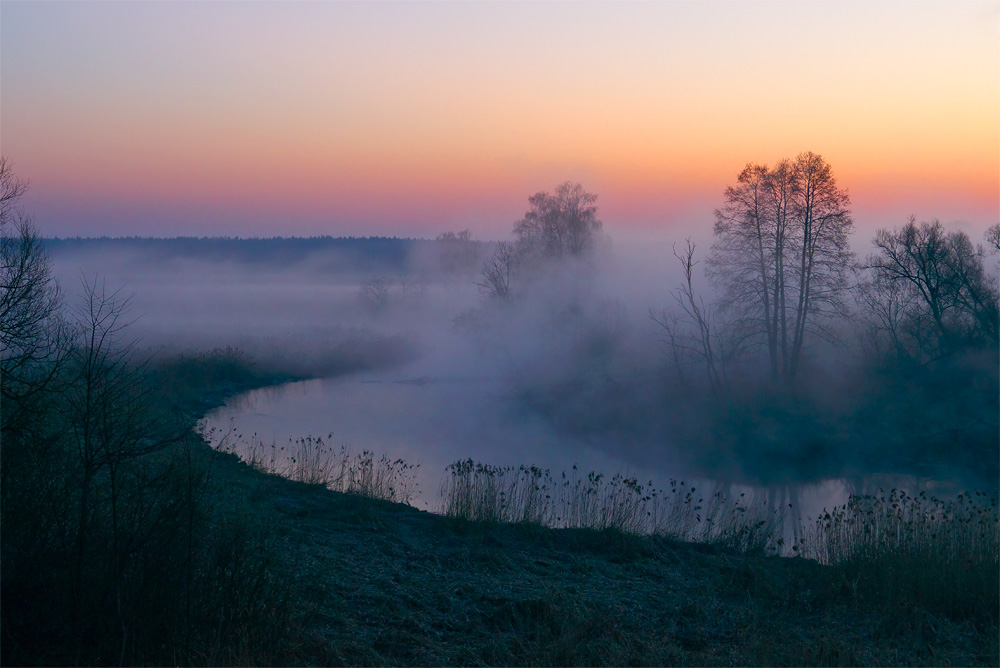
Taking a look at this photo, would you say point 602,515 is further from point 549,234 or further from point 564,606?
point 549,234

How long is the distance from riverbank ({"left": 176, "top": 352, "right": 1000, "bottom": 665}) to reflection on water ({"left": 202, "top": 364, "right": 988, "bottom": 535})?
4652 millimetres

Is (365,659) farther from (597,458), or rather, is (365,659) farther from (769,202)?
(769,202)

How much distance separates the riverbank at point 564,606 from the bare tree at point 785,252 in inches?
590

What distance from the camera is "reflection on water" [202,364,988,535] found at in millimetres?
17656

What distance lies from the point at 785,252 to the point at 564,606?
1985 cm

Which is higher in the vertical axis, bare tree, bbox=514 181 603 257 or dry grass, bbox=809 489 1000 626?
bare tree, bbox=514 181 603 257

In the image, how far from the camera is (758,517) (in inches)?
500

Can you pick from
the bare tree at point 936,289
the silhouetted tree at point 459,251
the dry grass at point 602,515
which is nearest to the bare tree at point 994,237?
the bare tree at point 936,289

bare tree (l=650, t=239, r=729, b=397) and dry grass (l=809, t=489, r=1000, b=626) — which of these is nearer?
dry grass (l=809, t=489, r=1000, b=626)

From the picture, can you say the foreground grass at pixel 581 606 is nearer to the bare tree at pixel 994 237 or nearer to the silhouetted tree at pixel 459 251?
the bare tree at pixel 994 237

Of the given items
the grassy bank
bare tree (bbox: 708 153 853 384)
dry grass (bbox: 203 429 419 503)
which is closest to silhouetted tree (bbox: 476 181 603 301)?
bare tree (bbox: 708 153 853 384)

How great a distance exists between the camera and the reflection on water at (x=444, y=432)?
17656mm

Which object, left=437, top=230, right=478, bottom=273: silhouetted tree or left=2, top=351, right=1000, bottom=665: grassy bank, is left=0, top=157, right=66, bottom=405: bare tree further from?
left=437, top=230, right=478, bottom=273: silhouetted tree

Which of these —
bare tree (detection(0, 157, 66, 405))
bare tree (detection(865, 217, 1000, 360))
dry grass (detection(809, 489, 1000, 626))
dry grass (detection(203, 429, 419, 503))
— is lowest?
dry grass (detection(203, 429, 419, 503))
